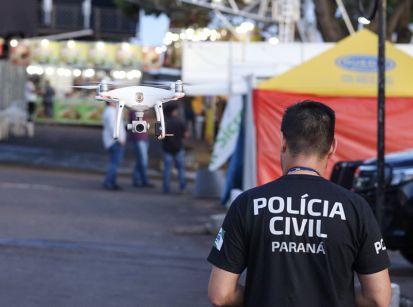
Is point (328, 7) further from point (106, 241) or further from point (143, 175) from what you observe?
point (106, 241)

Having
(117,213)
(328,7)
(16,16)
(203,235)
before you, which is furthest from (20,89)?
(16,16)

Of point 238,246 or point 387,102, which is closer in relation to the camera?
point 238,246

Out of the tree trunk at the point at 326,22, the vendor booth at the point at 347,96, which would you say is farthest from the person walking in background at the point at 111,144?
the tree trunk at the point at 326,22

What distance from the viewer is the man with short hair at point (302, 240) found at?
3795 mm

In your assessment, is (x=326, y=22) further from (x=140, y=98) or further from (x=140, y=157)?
(x=140, y=98)

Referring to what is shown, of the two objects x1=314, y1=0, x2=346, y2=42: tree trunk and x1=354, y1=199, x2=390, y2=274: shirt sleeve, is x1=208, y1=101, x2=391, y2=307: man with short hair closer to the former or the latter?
x1=354, y1=199, x2=390, y2=274: shirt sleeve

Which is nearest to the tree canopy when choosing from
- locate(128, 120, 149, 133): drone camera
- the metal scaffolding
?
the metal scaffolding

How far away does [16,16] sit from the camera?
10.2m

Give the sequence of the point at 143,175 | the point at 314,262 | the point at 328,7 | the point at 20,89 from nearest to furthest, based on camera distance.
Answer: the point at 314,262 < the point at 143,175 < the point at 328,7 < the point at 20,89

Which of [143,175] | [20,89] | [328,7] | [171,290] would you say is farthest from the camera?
[20,89]

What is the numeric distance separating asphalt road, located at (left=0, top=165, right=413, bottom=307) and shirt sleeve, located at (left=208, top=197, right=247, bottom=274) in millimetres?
5215

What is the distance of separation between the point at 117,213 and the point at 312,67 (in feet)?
14.4

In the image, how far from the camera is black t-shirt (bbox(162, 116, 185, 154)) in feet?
65.2

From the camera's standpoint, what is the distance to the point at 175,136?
19.9m
